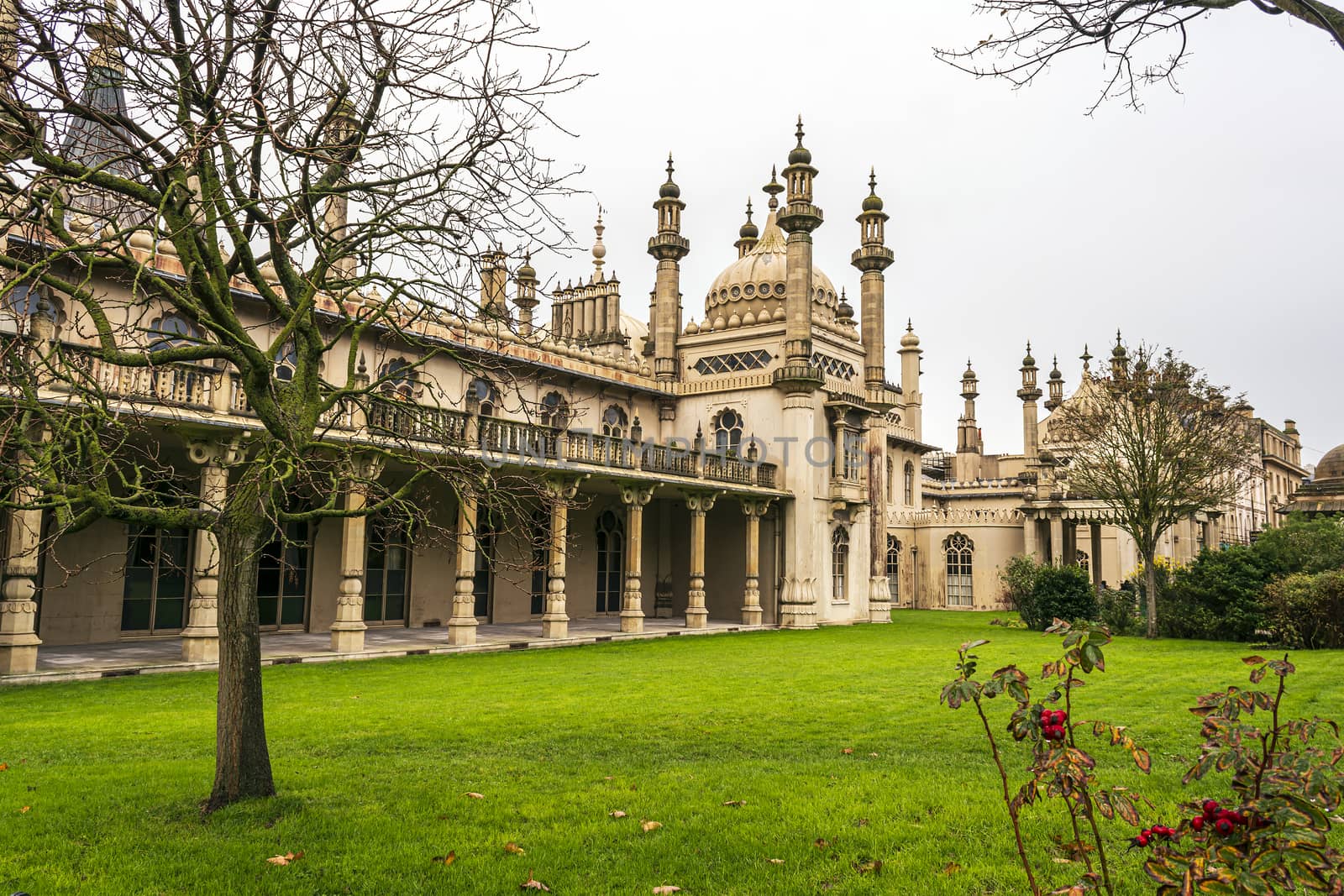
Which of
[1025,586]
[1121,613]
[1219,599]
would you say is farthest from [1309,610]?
[1025,586]

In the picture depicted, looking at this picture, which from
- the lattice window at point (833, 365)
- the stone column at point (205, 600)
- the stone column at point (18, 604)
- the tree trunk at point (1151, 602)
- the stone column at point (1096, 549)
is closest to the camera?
the stone column at point (18, 604)

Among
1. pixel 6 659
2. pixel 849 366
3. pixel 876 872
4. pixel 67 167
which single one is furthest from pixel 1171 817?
pixel 849 366

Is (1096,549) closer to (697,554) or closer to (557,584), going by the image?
(697,554)

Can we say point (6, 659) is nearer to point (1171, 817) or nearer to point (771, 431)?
point (1171, 817)

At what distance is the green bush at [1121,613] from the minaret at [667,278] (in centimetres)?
1424

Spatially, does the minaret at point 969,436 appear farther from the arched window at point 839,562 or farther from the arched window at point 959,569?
the arched window at point 839,562

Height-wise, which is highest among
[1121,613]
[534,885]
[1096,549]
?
[1096,549]

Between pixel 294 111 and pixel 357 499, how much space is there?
12825mm

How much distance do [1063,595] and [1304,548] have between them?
19.7 feet

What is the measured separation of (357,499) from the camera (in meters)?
17.8

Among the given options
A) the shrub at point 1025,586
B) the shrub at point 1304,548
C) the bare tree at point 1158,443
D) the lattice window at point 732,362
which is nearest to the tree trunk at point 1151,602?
the bare tree at point 1158,443

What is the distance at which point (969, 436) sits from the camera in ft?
181

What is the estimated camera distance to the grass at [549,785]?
533cm

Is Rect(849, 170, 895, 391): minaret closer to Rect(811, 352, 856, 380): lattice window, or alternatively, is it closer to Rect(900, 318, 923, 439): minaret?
Rect(811, 352, 856, 380): lattice window
